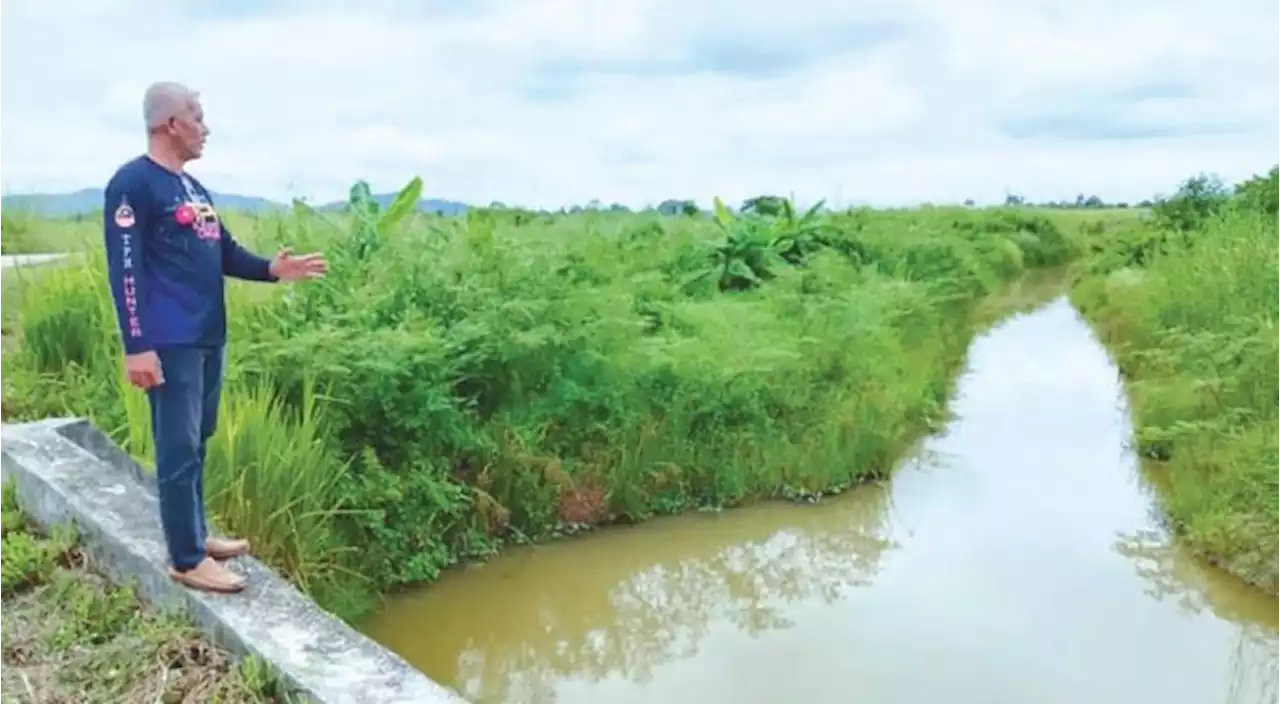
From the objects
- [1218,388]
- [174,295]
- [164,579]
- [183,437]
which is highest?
[174,295]

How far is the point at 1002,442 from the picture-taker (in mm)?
8016

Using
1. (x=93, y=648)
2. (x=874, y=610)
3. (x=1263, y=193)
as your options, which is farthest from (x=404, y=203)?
(x=1263, y=193)

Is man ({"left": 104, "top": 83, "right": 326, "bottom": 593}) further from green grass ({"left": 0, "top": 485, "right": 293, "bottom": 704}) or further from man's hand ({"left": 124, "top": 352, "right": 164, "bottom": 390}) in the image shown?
green grass ({"left": 0, "top": 485, "right": 293, "bottom": 704})

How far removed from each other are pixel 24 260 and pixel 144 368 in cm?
563

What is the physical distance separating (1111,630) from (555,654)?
7.53 feet

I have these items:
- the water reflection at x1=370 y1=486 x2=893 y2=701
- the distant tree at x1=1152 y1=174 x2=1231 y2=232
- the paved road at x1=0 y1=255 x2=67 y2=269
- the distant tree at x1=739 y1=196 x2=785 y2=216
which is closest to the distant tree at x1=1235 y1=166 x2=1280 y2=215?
the distant tree at x1=1152 y1=174 x2=1231 y2=232

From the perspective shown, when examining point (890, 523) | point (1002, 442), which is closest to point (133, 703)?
point (890, 523)

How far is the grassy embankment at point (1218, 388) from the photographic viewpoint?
5457mm

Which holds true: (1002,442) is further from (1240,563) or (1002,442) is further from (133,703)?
(133,703)

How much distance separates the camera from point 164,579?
327 centimetres

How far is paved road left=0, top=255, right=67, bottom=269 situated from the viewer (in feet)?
23.1

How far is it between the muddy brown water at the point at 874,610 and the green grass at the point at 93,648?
1.37 m

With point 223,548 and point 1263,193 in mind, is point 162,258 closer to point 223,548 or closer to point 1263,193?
point 223,548

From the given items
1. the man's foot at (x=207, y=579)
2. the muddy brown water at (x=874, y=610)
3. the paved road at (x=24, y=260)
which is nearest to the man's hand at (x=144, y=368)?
the man's foot at (x=207, y=579)
